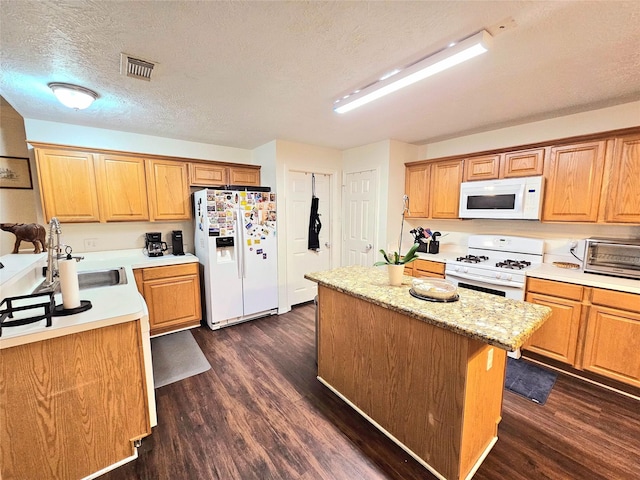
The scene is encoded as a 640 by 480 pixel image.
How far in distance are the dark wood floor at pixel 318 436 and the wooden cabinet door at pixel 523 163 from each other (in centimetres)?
199

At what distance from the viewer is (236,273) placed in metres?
3.38

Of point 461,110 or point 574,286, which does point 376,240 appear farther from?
point 574,286

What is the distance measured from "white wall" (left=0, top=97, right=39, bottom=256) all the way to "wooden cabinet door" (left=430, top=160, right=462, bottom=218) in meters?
4.58

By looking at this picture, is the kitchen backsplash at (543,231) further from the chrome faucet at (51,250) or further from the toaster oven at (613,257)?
the chrome faucet at (51,250)

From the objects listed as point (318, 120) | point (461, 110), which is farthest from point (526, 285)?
point (318, 120)

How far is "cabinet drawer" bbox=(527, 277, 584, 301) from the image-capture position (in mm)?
2283

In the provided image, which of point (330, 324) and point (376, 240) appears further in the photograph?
point (376, 240)

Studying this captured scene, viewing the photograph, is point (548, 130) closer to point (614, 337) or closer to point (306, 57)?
point (614, 337)

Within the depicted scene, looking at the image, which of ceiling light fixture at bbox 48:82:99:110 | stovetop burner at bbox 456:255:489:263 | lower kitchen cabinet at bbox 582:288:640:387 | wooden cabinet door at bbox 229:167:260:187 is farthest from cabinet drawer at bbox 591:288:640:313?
ceiling light fixture at bbox 48:82:99:110

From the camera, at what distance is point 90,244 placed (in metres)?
3.19

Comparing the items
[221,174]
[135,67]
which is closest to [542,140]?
[135,67]

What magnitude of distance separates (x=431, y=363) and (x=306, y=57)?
6.36 feet

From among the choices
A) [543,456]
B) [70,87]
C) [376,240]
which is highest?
[70,87]

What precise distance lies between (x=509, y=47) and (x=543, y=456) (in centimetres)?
246
